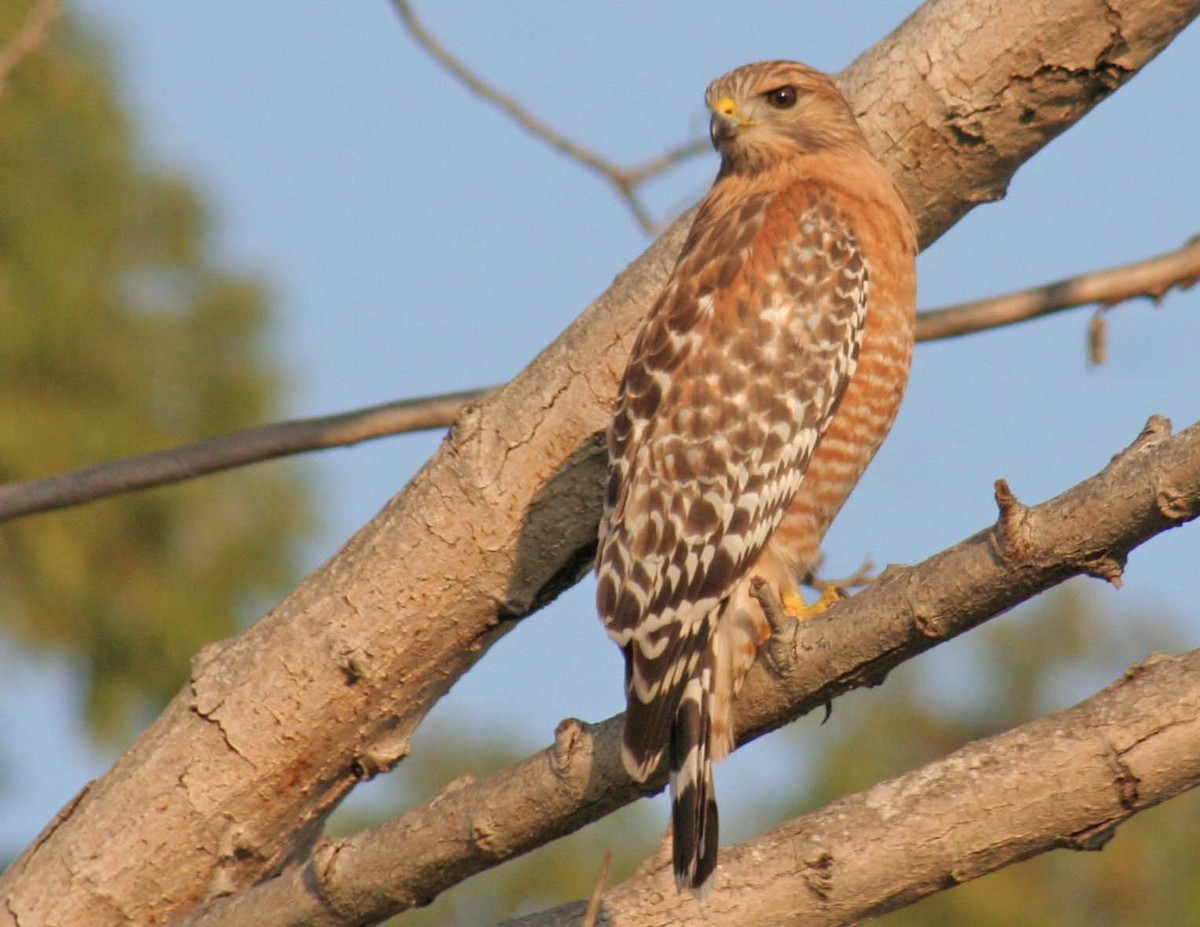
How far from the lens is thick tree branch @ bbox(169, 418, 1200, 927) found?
2.86 meters

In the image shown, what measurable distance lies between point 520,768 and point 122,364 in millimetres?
6790

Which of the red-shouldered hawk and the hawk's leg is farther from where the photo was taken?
the red-shouldered hawk

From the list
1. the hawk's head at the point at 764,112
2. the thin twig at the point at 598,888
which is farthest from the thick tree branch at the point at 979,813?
the hawk's head at the point at 764,112

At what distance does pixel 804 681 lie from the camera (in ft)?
10.8

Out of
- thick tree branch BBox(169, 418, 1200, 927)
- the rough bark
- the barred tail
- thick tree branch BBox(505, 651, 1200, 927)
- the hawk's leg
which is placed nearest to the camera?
thick tree branch BBox(169, 418, 1200, 927)

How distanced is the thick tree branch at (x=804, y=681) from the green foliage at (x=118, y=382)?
5.71 m

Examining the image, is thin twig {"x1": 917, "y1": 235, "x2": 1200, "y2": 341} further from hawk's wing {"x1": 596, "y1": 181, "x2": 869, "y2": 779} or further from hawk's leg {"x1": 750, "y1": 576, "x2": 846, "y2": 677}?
hawk's leg {"x1": 750, "y1": 576, "x2": 846, "y2": 677}

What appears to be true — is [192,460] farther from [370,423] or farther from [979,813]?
[979,813]

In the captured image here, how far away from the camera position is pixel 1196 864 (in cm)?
748

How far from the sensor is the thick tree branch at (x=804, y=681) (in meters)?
2.86

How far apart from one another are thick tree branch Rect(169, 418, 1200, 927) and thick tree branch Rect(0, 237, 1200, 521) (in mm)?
1137

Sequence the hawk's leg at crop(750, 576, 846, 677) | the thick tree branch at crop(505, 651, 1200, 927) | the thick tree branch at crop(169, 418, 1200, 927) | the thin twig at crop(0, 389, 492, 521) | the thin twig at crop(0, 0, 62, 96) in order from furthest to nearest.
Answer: the thin twig at crop(0, 389, 492, 521), the thin twig at crop(0, 0, 62, 96), the hawk's leg at crop(750, 576, 846, 677), the thick tree branch at crop(505, 651, 1200, 927), the thick tree branch at crop(169, 418, 1200, 927)

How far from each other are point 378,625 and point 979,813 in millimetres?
1559

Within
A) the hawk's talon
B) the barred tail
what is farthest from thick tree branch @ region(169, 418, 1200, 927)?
the barred tail
